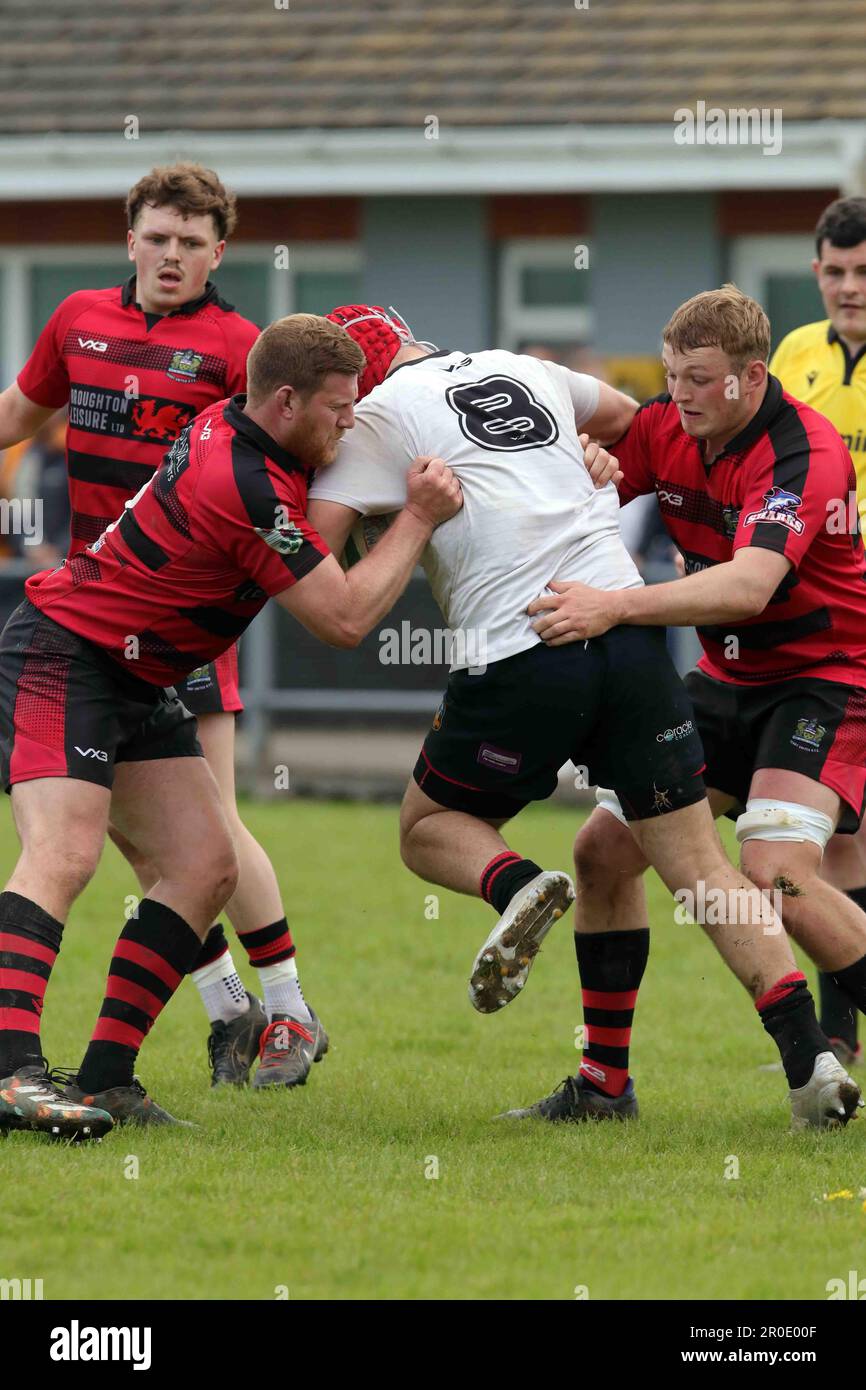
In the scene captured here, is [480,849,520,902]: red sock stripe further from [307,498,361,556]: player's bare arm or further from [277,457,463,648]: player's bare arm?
[307,498,361,556]: player's bare arm

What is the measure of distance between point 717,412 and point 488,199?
1016 centimetres

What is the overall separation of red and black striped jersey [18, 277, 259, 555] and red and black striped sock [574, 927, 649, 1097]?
6.38ft

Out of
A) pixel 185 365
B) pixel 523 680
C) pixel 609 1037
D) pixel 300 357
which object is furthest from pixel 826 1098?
pixel 185 365

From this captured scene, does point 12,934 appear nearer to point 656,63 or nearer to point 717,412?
point 717,412

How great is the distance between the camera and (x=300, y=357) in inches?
198

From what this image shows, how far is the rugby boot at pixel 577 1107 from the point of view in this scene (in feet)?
18.9

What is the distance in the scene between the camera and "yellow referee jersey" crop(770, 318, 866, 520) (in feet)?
23.3

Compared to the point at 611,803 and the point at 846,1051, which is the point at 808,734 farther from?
the point at 846,1051

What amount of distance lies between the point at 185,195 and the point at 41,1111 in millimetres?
2759

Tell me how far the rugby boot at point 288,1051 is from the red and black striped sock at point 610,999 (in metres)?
0.95

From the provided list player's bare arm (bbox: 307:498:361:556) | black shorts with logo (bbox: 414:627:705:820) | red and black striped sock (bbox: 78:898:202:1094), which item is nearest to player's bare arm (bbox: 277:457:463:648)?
player's bare arm (bbox: 307:498:361:556)
